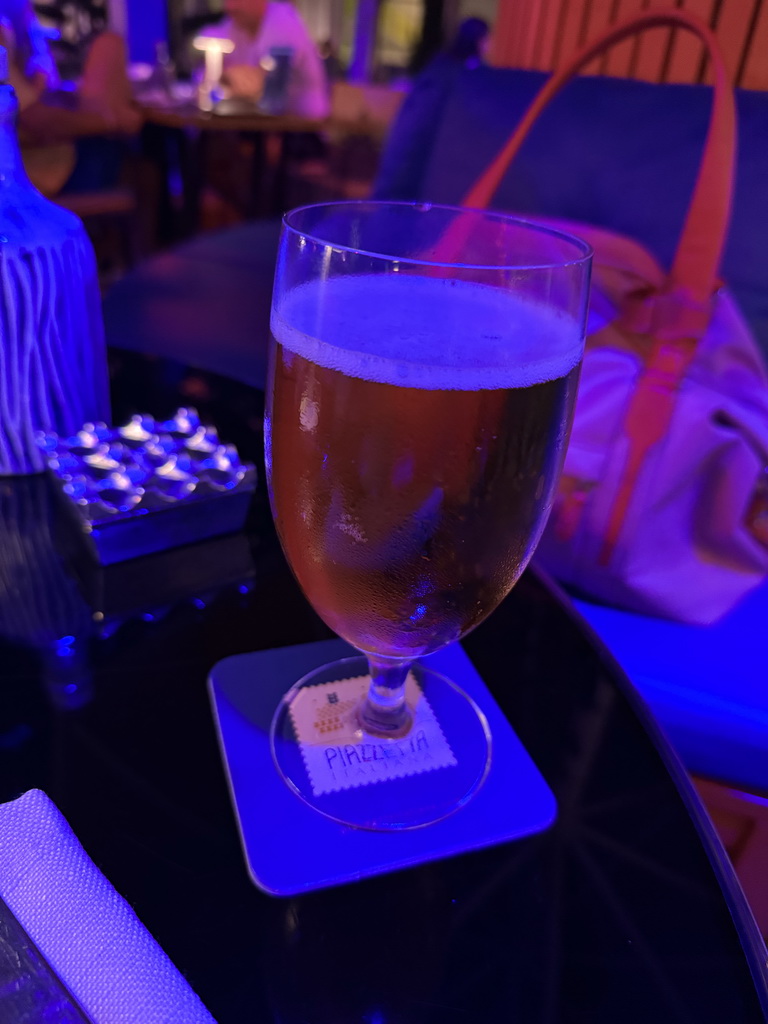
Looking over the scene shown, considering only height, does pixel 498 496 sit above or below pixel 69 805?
above

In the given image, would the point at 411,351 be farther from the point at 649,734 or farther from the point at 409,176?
the point at 409,176

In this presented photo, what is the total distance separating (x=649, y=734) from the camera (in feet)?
1.76

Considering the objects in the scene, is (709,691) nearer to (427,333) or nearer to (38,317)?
(427,333)

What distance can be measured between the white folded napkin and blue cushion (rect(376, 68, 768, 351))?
1.40 meters

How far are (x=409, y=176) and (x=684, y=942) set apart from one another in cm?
180

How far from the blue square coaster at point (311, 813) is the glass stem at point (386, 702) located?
0.20ft

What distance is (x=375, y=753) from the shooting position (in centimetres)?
51

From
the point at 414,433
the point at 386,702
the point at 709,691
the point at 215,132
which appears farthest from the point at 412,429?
the point at 215,132

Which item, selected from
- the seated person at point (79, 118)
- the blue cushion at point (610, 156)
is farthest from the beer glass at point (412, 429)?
the seated person at point (79, 118)

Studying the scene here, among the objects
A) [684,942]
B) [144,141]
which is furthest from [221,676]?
[144,141]

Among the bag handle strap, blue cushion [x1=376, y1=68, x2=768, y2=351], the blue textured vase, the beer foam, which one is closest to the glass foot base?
the beer foam

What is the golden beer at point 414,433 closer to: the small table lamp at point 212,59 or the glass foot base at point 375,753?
the glass foot base at point 375,753

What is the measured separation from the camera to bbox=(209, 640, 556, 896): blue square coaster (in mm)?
426

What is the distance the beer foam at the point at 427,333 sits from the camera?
14.6 inches
